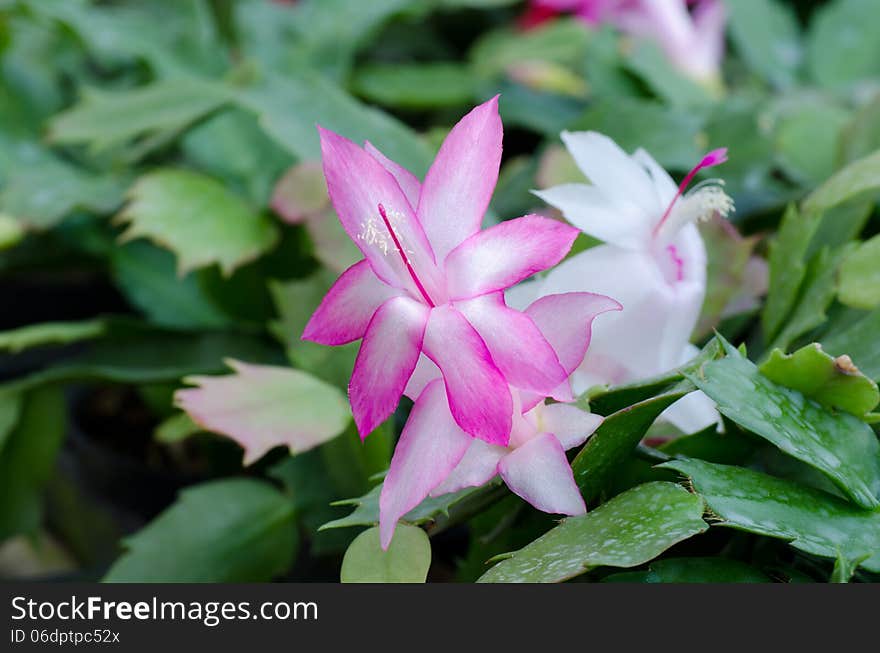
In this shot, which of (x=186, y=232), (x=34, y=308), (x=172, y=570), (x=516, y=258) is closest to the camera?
(x=516, y=258)

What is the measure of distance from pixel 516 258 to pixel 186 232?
410 millimetres

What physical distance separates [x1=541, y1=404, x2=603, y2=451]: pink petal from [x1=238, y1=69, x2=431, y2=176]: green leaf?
0.98 ft

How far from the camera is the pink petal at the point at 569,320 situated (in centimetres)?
37

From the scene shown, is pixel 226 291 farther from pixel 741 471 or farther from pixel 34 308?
pixel 741 471

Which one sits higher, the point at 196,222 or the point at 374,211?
the point at 374,211

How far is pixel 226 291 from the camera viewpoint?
744 millimetres

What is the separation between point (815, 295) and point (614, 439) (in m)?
0.19

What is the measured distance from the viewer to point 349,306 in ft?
1.20

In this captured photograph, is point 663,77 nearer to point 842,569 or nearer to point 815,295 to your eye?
point 815,295

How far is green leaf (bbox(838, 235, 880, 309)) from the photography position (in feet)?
1.53

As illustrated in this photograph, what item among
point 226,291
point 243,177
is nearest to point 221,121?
point 243,177

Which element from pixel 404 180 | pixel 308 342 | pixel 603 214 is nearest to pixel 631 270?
pixel 603 214

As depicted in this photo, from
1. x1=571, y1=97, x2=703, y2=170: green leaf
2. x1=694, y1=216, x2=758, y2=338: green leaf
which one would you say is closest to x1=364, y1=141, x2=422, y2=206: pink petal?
x1=694, y1=216, x2=758, y2=338: green leaf

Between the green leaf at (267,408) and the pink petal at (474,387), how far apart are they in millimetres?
151
